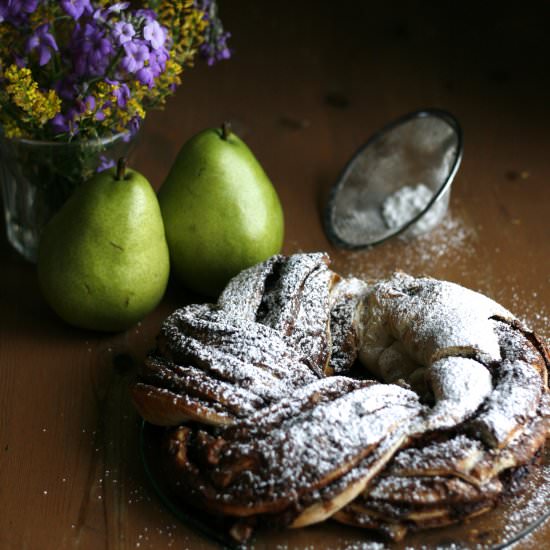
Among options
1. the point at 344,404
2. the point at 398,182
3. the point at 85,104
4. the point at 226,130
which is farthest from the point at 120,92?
the point at 398,182

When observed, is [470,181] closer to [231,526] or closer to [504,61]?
[504,61]

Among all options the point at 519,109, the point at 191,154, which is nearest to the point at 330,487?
the point at 191,154

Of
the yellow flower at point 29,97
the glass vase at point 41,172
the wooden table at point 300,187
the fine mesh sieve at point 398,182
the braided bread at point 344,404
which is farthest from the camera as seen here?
the fine mesh sieve at point 398,182

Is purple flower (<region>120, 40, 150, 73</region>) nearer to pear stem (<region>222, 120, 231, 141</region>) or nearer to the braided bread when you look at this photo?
pear stem (<region>222, 120, 231, 141</region>)

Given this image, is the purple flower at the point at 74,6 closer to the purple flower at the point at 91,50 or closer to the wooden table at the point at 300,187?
the purple flower at the point at 91,50

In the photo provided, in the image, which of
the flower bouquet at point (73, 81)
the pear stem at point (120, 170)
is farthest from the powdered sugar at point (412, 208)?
the pear stem at point (120, 170)

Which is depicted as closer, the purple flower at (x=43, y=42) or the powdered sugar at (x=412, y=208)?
the purple flower at (x=43, y=42)
